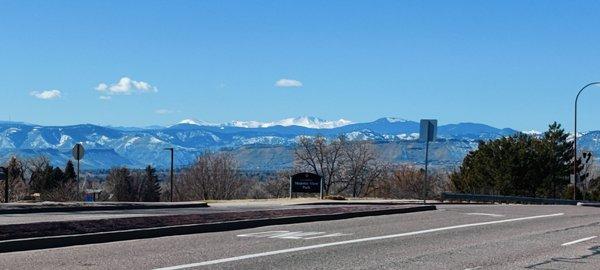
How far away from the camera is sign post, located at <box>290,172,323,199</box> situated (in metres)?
40.9

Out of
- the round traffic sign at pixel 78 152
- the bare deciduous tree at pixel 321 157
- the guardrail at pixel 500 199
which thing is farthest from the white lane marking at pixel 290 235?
the bare deciduous tree at pixel 321 157

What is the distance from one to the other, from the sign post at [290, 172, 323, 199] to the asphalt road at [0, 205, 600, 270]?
2074 centimetres

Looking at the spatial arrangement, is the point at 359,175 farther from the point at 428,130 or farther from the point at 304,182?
the point at 428,130

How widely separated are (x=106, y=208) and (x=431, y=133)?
12.0 m

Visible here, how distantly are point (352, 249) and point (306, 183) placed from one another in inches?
1058

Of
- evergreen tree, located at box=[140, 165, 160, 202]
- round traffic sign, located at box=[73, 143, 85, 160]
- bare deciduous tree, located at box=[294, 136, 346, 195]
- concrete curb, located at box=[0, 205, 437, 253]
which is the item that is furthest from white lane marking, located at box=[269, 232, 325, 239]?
evergreen tree, located at box=[140, 165, 160, 202]

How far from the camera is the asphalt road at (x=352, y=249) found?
1207 cm

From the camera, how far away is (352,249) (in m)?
14.1

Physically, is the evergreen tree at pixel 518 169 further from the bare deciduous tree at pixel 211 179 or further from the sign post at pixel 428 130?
the sign post at pixel 428 130

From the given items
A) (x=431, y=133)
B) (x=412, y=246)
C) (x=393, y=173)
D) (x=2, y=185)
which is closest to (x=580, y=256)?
(x=412, y=246)

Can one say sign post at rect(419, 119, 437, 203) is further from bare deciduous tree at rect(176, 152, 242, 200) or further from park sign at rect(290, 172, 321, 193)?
bare deciduous tree at rect(176, 152, 242, 200)

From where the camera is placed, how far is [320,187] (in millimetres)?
41062

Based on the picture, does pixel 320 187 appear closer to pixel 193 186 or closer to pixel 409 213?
pixel 409 213

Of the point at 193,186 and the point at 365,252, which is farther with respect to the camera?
the point at 193,186
